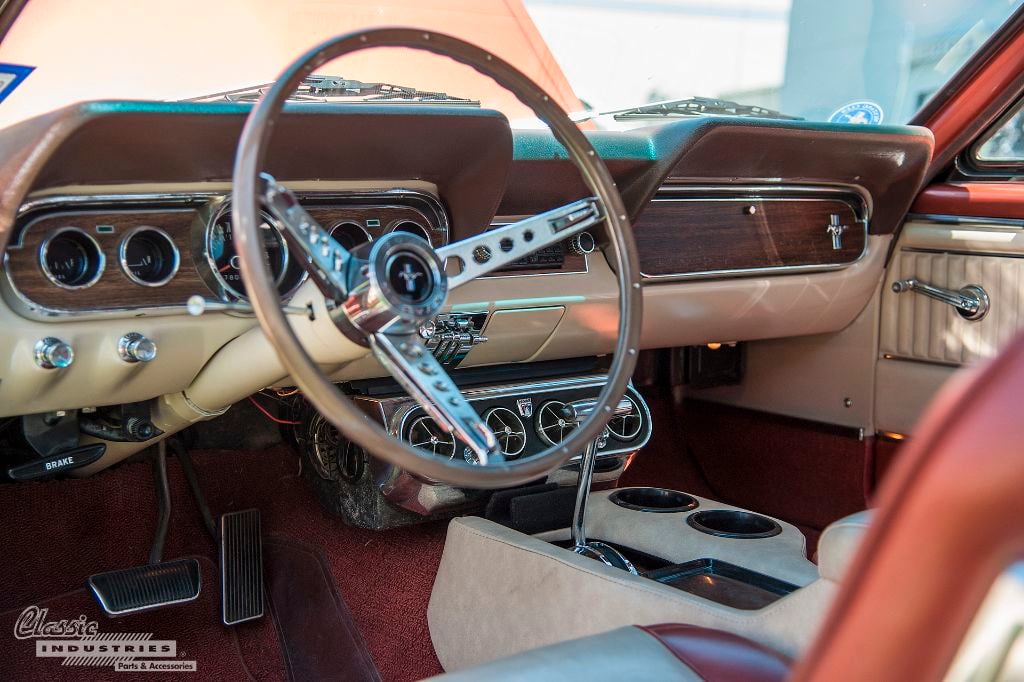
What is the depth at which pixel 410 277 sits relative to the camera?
1206mm

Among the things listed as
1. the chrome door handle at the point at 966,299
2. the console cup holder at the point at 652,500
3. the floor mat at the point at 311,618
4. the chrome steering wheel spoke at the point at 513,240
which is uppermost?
the chrome steering wheel spoke at the point at 513,240

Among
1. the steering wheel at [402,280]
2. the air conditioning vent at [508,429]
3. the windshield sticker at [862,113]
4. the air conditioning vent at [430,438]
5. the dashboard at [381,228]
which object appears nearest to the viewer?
the steering wheel at [402,280]

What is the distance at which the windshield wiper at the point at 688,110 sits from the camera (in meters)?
2.27

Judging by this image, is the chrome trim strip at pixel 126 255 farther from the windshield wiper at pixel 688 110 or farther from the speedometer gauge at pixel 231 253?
the windshield wiper at pixel 688 110

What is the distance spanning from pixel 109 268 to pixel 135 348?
14 cm

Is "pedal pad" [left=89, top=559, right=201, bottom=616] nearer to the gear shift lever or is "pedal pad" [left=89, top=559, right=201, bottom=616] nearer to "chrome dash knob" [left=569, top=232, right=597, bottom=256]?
the gear shift lever

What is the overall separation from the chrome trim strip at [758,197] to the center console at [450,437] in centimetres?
34

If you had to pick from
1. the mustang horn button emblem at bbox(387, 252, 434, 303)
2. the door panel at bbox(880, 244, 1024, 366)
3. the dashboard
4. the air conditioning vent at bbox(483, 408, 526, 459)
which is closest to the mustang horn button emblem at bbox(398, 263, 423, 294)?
the mustang horn button emblem at bbox(387, 252, 434, 303)

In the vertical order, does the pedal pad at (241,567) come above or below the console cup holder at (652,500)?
below

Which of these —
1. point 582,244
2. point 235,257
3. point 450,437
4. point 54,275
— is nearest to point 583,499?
point 450,437

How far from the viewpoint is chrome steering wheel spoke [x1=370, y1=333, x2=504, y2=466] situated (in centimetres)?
123

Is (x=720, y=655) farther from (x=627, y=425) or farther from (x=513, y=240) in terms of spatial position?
(x=627, y=425)

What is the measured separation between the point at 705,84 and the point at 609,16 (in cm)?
35

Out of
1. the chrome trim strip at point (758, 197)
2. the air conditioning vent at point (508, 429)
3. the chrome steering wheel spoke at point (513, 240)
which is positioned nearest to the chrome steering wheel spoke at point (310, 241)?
the chrome steering wheel spoke at point (513, 240)
